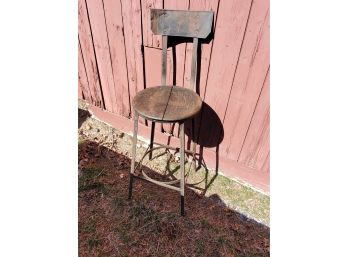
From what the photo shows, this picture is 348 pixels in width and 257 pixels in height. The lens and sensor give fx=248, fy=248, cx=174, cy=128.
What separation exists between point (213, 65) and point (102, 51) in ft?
5.03

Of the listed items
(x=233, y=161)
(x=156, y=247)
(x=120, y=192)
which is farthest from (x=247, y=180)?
(x=120, y=192)

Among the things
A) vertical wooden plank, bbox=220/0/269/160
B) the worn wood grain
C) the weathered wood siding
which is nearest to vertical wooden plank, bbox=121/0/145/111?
the weathered wood siding

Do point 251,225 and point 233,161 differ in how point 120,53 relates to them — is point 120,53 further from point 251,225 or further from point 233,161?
point 251,225

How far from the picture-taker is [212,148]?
116 inches

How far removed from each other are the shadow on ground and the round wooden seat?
1.14 m

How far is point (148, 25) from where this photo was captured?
2.56 meters

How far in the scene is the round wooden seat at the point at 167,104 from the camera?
6.59ft

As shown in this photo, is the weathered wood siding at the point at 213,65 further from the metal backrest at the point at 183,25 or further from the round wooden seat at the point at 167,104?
the round wooden seat at the point at 167,104

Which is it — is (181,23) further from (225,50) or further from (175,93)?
(175,93)

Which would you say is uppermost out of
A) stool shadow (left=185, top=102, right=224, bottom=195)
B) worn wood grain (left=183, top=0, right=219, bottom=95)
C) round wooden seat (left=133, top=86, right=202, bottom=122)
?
worn wood grain (left=183, top=0, right=219, bottom=95)

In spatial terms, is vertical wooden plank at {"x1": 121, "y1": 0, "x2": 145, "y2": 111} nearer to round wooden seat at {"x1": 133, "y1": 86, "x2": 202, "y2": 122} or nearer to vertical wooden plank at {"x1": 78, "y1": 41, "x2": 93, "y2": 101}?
round wooden seat at {"x1": 133, "y1": 86, "x2": 202, "y2": 122}

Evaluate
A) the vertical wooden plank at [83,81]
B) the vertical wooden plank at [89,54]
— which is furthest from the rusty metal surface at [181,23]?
the vertical wooden plank at [83,81]

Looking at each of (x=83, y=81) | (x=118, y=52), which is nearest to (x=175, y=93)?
(x=118, y=52)

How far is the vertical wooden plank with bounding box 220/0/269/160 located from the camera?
6.51 ft
